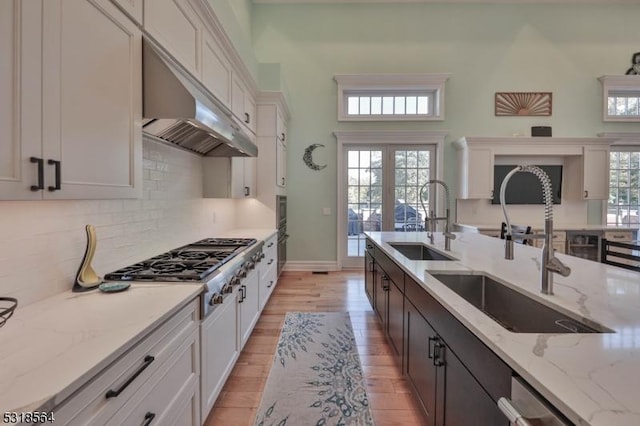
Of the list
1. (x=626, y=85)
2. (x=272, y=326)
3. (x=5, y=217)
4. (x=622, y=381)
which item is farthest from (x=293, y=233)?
(x=626, y=85)

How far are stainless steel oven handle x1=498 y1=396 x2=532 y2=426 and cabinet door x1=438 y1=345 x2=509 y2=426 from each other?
0.12 meters

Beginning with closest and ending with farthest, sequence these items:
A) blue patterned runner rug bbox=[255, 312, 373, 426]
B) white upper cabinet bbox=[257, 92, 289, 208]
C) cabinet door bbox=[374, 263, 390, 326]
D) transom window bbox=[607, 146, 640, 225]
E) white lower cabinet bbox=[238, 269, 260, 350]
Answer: blue patterned runner rug bbox=[255, 312, 373, 426] < white lower cabinet bbox=[238, 269, 260, 350] < cabinet door bbox=[374, 263, 390, 326] < white upper cabinet bbox=[257, 92, 289, 208] < transom window bbox=[607, 146, 640, 225]

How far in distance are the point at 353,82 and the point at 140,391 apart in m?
5.33

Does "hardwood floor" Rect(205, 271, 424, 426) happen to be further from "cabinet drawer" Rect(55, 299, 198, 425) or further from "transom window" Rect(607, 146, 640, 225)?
"transom window" Rect(607, 146, 640, 225)

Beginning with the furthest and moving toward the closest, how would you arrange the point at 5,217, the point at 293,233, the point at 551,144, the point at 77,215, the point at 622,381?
the point at 293,233 → the point at 551,144 → the point at 77,215 → the point at 5,217 → the point at 622,381

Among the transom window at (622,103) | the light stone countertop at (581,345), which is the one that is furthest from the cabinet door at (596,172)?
the light stone countertop at (581,345)

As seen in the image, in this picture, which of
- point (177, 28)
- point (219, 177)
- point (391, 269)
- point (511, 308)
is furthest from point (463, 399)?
point (219, 177)

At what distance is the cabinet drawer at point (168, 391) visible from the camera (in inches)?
39.9

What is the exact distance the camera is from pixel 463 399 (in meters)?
1.12

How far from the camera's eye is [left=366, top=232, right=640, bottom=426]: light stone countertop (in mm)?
629

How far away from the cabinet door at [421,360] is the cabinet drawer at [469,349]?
95mm

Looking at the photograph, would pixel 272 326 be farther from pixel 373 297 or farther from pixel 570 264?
pixel 570 264

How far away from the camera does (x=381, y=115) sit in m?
5.41

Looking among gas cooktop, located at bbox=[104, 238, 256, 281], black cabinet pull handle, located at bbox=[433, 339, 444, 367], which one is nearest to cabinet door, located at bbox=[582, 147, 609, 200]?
black cabinet pull handle, located at bbox=[433, 339, 444, 367]
